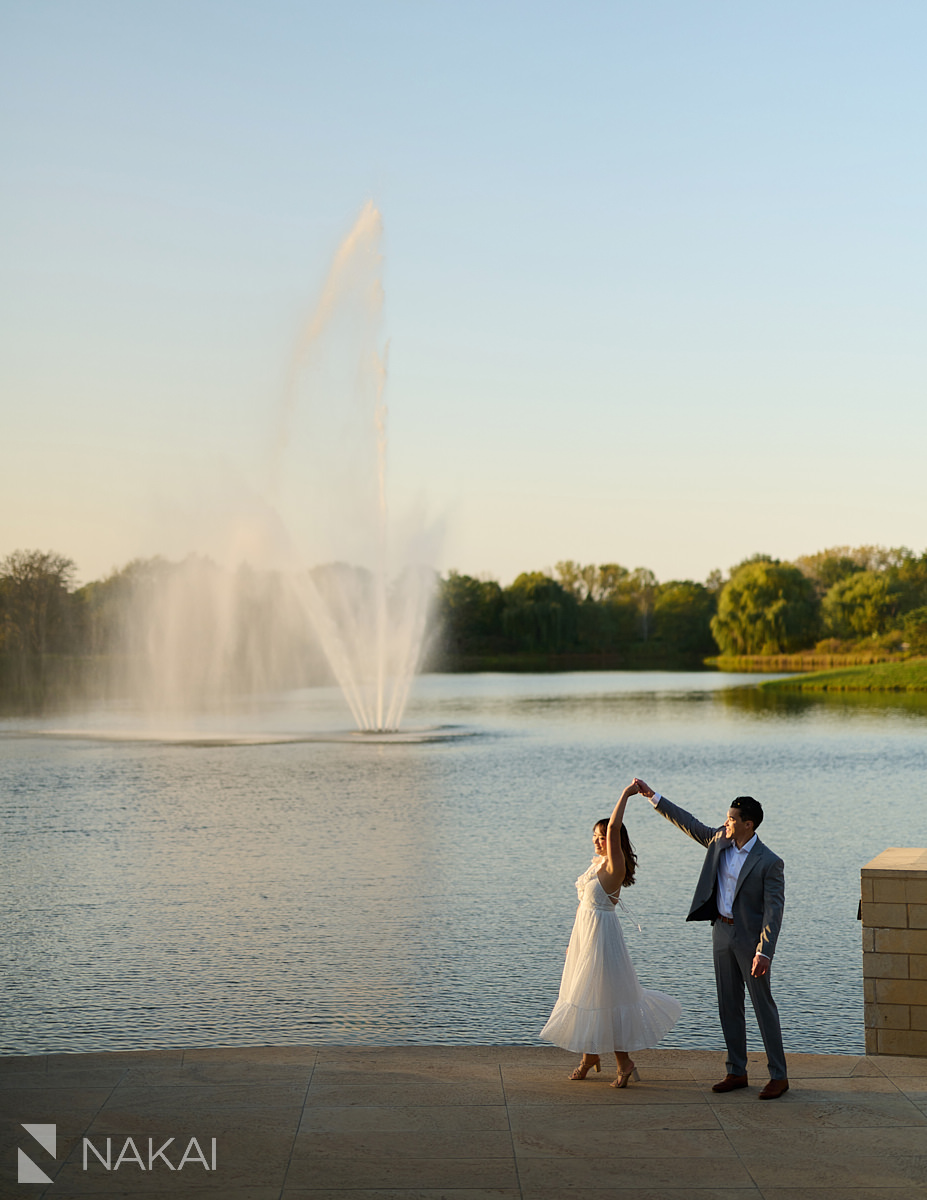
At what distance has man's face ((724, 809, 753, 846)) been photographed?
6734mm

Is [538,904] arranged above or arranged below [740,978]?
below

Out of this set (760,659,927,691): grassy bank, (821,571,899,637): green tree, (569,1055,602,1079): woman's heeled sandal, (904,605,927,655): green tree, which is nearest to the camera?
(569,1055,602,1079): woman's heeled sandal

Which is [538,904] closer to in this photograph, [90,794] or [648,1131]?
[648,1131]

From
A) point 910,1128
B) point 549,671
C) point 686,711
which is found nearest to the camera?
point 910,1128

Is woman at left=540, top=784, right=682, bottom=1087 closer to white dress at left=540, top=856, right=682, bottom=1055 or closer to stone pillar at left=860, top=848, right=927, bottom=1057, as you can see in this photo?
white dress at left=540, top=856, right=682, bottom=1055


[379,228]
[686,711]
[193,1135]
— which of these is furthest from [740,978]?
[686,711]

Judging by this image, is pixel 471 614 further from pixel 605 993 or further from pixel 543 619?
pixel 605 993

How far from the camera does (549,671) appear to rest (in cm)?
10625

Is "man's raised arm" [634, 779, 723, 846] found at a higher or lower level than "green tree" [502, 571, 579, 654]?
lower

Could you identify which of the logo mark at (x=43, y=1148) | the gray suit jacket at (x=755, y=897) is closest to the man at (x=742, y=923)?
the gray suit jacket at (x=755, y=897)

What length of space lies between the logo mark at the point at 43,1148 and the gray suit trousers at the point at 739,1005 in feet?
11.4

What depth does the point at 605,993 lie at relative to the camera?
6707mm

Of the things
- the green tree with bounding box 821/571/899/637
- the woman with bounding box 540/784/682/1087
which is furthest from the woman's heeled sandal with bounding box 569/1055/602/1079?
the green tree with bounding box 821/571/899/637

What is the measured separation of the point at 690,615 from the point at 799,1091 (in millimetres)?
130950
